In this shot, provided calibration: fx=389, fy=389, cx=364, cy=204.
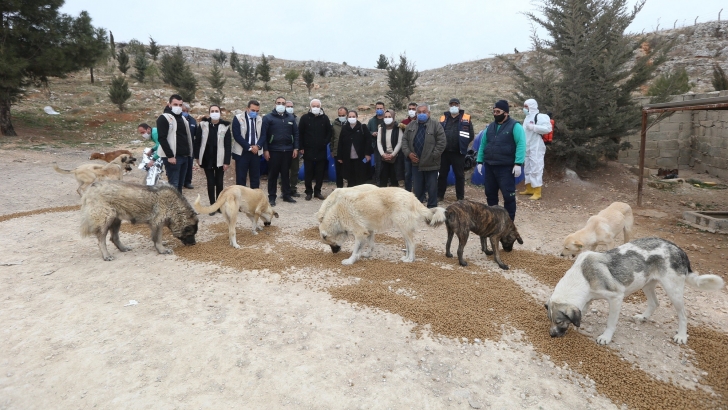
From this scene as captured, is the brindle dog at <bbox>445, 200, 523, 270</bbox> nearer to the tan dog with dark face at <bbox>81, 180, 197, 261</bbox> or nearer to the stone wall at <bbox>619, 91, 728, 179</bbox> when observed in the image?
the tan dog with dark face at <bbox>81, 180, 197, 261</bbox>

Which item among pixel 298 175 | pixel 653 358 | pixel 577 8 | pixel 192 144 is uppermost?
pixel 577 8

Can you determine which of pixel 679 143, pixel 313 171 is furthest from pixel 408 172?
pixel 679 143

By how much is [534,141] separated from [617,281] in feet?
22.9

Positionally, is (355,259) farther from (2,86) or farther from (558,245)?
(2,86)

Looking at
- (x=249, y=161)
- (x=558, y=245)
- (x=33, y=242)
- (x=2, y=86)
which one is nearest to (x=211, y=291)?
(x=33, y=242)

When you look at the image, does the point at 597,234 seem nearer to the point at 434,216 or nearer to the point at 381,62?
the point at 434,216

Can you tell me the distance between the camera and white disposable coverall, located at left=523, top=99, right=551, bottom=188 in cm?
998

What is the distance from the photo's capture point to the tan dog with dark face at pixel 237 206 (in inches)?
261

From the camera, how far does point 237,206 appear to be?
22.3 ft

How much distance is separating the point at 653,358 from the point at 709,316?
1.52 m

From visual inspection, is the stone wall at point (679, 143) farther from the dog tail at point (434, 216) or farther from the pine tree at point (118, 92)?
the pine tree at point (118, 92)

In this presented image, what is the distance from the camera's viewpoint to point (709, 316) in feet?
15.0

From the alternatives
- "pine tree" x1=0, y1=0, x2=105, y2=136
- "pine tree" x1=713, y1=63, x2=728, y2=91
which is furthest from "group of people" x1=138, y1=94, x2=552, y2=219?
"pine tree" x1=0, y1=0, x2=105, y2=136

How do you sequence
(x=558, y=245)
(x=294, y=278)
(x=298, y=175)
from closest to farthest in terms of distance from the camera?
(x=294, y=278) < (x=558, y=245) < (x=298, y=175)
